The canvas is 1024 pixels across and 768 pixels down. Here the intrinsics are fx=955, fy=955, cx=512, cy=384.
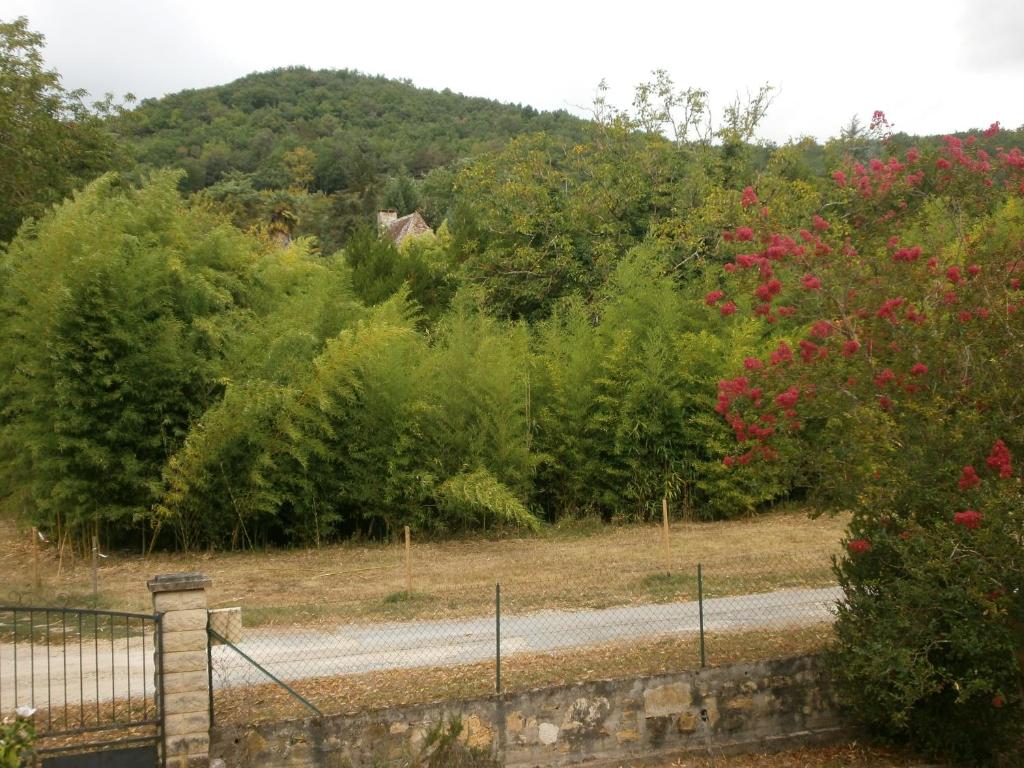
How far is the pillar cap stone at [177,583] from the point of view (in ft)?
22.2

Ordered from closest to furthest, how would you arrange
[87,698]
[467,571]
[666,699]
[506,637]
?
[87,698], [666,699], [506,637], [467,571]

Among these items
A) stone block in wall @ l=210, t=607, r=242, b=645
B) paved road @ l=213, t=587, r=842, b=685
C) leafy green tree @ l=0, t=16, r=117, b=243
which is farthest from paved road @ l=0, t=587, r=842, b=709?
leafy green tree @ l=0, t=16, r=117, b=243

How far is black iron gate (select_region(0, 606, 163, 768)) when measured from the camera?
6.53 metres

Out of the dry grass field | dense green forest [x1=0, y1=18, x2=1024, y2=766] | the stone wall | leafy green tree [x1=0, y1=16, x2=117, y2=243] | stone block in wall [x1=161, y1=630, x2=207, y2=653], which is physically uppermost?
leafy green tree [x1=0, y1=16, x2=117, y2=243]

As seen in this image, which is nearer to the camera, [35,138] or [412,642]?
[412,642]

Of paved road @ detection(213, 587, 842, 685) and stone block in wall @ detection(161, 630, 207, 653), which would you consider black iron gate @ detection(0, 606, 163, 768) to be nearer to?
stone block in wall @ detection(161, 630, 207, 653)

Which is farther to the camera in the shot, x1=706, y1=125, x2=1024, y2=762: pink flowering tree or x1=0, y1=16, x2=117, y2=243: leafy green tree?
x1=0, y1=16, x2=117, y2=243: leafy green tree

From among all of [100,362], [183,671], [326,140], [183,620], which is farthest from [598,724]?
[326,140]

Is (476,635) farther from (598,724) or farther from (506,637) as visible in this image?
(598,724)

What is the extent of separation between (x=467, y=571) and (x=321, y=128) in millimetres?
65701

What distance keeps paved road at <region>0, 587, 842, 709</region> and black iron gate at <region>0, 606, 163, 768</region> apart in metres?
0.03

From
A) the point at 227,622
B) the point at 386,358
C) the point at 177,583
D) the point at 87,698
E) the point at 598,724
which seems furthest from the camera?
the point at 386,358

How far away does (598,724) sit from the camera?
7906 mm

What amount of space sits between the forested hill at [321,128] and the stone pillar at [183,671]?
4503 cm
